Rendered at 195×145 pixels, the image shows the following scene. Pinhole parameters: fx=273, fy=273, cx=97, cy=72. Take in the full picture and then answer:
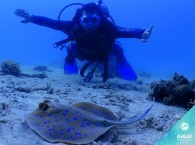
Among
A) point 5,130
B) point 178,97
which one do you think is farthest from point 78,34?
point 5,130

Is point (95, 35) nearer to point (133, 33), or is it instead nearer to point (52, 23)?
point (133, 33)

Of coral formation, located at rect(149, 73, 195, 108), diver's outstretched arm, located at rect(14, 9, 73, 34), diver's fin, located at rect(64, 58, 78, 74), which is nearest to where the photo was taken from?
coral formation, located at rect(149, 73, 195, 108)

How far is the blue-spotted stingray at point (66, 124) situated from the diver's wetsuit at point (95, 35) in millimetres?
6405

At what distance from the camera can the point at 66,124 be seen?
4.00 m

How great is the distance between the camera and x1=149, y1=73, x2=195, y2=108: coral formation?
6.91 metres

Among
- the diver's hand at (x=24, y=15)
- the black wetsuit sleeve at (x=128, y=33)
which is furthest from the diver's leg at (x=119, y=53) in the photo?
the diver's hand at (x=24, y=15)

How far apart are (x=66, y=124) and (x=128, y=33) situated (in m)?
7.03

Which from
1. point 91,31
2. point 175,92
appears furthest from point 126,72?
point 175,92

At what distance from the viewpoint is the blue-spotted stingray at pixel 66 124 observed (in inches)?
151

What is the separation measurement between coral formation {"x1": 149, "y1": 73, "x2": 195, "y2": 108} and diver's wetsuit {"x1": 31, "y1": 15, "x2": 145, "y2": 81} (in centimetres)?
323

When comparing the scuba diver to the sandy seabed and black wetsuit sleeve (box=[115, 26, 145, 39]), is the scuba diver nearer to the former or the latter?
black wetsuit sleeve (box=[115, 26, 145, 39])

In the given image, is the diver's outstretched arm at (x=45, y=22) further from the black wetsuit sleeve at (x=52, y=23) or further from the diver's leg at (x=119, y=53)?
the diver's leg at (x=119, y=53)

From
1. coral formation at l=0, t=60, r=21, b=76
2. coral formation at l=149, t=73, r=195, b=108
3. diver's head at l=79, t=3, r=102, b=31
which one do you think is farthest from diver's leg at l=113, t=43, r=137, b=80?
coral formation at l=0, t=60, r=21, b=76

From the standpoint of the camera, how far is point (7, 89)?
7297 millimetres
